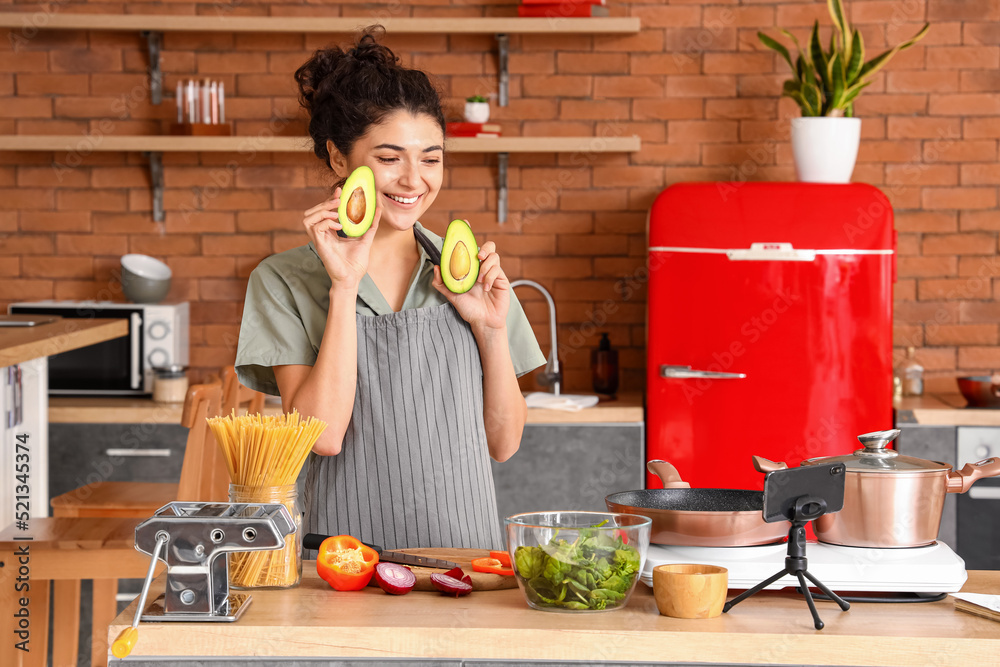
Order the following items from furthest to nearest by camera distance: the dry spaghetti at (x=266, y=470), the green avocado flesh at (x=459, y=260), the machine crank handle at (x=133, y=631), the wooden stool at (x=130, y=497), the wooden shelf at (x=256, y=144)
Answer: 1. the wooden shelf at (x=256, y=144)
2. the wooden stool at (x=130, y=497)
3. the green avocado flesh at (x=459, y=260)
4. the dry spaghetti at (x=266, y=470)
5. the machine crank handle at (x=133, y=631)

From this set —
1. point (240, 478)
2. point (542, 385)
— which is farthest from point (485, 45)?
point (240, 478)

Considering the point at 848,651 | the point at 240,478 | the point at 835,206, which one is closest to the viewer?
the point at 848,651

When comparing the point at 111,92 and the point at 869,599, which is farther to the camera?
the point at 111,92

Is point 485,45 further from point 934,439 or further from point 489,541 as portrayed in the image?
point 489,541

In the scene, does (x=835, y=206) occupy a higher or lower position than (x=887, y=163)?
lower

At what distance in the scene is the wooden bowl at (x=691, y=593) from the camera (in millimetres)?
1114

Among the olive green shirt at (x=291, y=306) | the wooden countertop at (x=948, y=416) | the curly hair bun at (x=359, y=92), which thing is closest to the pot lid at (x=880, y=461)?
the olive green shirt at (x=291, y=306)

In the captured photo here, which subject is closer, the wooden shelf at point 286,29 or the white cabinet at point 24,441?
the white cabinet at point 24,441

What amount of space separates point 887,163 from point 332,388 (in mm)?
2829

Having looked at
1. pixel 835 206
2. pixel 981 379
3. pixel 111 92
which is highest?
pixel 111 92

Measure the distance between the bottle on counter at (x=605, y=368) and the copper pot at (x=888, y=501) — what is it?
2.27 metres

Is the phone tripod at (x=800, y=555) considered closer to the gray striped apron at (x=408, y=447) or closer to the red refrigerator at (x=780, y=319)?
the gray striped apron at (x=408, y=447)

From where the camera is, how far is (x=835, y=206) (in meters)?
3.13

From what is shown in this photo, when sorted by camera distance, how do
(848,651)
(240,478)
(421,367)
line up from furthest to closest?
(421,367) < (240,478) < (848,651)
